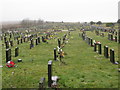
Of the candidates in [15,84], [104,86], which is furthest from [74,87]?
[15,84]

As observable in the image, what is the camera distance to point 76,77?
834 centimetres

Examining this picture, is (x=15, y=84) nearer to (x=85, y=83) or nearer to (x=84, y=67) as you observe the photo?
(x=85, y=83)

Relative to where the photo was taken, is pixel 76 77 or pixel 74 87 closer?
pixel 74 87

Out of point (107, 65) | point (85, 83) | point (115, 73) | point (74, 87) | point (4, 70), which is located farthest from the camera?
point (107, 65)

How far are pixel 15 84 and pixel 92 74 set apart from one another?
13.6ft

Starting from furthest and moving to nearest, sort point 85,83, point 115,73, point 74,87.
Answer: point 115,73, point 85,83, point 74,87

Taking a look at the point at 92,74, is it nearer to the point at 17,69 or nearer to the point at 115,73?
the point at 115,73

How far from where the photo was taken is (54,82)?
723 centimetres

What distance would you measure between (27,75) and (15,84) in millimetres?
1365

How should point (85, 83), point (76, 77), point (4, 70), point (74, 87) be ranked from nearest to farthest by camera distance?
1. point (74, 87)
2. point (85, 83)
3. point (76, 77)
4. point (4, 70)

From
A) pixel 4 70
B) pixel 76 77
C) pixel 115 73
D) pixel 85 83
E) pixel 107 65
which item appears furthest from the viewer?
pixel 107 65

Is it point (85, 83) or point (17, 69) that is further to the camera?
point (17, 69)

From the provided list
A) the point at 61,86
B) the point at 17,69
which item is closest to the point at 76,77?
the point at 61,86

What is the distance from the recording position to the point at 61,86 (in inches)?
278
